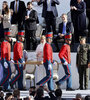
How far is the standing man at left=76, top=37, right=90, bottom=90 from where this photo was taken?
21031 millimetres

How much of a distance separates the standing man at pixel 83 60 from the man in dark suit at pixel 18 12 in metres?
2.90

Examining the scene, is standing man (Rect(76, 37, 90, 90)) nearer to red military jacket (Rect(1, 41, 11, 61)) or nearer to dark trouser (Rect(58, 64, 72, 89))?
dark trouser (Rect(58, 64, 72, 89))

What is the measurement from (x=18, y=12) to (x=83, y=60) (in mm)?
3322

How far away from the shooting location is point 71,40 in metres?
22.9

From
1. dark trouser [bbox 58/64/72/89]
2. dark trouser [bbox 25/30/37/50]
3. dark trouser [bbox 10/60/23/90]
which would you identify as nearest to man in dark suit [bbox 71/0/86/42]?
dark trouser [bbox 25/30/37/50]

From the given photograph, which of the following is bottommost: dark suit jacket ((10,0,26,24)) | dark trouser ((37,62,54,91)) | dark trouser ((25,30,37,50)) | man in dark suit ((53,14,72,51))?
dark trouser ((37,62,54,91))

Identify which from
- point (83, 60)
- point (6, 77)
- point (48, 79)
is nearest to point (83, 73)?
point (83, 60)

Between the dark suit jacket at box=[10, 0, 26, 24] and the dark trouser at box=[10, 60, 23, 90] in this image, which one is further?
the dark suit jacket at box=[10, 0, 26, 24]

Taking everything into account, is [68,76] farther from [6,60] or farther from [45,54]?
[6,60]

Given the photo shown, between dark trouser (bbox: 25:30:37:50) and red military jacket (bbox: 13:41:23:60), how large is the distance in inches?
67.2

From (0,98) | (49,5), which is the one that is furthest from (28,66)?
(0,98)

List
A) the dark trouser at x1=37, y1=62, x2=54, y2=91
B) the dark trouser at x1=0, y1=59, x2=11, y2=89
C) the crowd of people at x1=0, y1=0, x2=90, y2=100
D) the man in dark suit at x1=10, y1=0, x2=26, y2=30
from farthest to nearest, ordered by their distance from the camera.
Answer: the man in dark suit at x1=10, y1=0, x2=26, y2=30 < the dark trouser at x1=0, y1=59, x2=11, y2=89 < the crowd of people at x1=0, y1=0, x2=90, y2=100 < the dark trouser at x1=37, y1=62, x2=54, y2=91

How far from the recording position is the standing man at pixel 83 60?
69.0ft

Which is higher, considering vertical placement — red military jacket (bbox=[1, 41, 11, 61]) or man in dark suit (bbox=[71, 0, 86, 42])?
man in dark suit (bbox=[71, 0, 86, 42])
